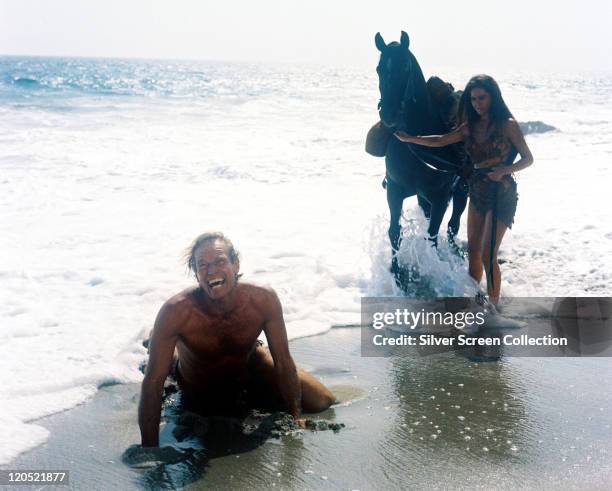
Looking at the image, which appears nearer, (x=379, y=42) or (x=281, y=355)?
(x=281, y=355)

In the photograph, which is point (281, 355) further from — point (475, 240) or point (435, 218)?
point (435, 218)

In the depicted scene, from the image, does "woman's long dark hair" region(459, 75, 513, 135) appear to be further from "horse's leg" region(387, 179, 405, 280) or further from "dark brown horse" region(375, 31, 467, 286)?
"horse's leg" region(387, 179, 405, 280)

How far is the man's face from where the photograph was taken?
11.8ft

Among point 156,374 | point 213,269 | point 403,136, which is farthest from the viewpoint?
point 403,136

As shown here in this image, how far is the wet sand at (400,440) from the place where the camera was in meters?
3.30

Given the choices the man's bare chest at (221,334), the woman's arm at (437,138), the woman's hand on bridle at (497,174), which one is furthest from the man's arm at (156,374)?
the woman's arm at (437,138)

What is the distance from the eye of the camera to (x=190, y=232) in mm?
9984

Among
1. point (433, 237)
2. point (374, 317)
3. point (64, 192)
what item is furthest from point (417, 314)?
point (64, 192)

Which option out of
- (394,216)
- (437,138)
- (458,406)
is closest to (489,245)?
(437,138)

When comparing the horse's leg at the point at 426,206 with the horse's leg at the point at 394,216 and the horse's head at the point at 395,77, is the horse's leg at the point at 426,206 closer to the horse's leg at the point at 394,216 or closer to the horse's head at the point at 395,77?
the horse's leg at the point at 394,216

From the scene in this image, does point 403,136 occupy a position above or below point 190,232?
above

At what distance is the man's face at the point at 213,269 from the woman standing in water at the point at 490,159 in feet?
8.49

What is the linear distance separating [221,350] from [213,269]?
1.59 ft

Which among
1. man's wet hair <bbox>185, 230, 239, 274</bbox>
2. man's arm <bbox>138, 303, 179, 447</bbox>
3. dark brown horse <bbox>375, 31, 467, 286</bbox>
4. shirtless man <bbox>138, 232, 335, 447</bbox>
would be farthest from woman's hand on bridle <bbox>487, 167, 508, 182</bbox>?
man's arm <bbox>138, 303, 179, 447</bbox>
